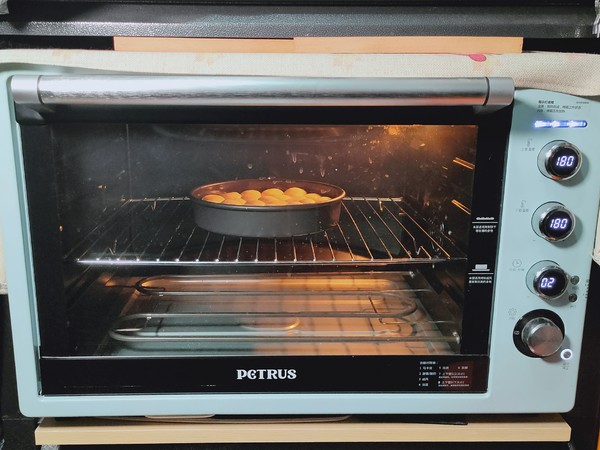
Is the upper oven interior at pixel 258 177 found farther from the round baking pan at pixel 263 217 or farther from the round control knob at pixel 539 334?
the round control knob at pixel 539 334

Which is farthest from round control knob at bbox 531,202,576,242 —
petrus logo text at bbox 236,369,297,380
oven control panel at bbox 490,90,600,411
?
petrus logo text at bbox 236,369,297,380

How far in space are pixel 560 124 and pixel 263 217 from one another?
0.40 metres

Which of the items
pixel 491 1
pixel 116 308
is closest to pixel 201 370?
pixel 116 308

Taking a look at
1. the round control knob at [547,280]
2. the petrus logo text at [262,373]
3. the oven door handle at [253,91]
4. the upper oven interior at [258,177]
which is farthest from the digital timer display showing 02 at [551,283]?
the petrus logo text at [262,373]

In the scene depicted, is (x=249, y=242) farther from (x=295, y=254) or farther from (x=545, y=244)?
(x=545, y=244)

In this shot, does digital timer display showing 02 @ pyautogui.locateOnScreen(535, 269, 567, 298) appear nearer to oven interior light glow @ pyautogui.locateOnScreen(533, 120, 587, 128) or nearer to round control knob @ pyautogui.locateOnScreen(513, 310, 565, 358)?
round control knob @ pyautogui.locateOnScreen(513, 310, 565, 358)

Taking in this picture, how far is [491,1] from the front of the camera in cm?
78

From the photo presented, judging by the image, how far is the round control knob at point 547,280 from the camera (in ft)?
2.39

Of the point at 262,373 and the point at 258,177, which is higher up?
the point at 258,177

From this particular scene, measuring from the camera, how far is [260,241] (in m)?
0.89

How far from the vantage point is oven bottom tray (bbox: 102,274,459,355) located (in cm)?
80

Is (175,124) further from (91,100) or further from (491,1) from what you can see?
(491,1)

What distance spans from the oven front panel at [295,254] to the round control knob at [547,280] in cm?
1

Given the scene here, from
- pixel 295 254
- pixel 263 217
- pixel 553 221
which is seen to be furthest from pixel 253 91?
pixel 553 221
